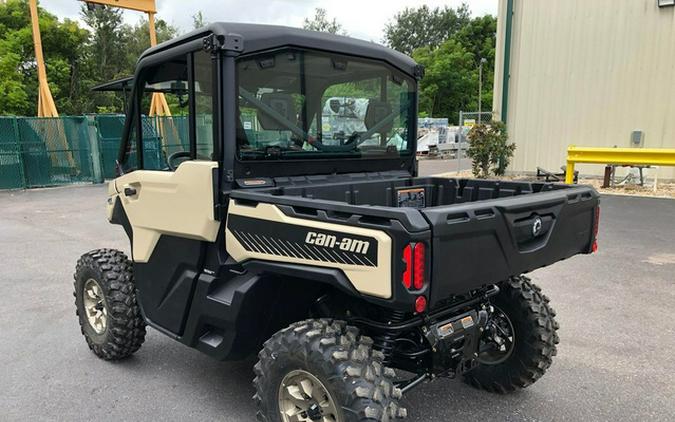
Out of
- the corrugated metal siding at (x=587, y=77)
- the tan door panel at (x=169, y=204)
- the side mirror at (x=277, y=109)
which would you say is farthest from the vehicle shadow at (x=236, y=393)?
the corrugated metal siding at (x=587, y=77)

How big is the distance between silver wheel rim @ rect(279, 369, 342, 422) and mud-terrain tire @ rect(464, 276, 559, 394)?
4.84ft

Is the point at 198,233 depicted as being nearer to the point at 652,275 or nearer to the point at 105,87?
the point at 105,87

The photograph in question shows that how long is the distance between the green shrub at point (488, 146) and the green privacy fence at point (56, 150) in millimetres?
10202

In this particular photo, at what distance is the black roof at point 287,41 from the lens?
9.37ft

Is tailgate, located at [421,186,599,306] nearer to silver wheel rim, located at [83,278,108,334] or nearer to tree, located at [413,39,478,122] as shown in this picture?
silver wheel rim, located at [83,278,108,334]

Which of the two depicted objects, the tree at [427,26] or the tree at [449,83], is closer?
the tree at [449,83]

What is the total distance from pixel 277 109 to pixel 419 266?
1603 millimetres

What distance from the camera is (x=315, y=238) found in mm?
2369

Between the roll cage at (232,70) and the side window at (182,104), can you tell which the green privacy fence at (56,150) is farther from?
the roll cage at (232,70)

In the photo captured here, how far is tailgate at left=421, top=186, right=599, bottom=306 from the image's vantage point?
2148mm

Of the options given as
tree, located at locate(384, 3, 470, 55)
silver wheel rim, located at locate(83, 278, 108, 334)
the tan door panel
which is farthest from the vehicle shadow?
tree, located at locate(384, 3, 470, 55)

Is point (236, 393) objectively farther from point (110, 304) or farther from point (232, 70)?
point (232, 70)

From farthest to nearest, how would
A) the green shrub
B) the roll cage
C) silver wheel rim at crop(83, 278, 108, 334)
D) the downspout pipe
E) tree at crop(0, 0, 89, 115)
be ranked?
1. tree at crop(0, 0, 89, 115)
2. the downspout pipe
3. the green shrub
4. silver wheel rim at crop(83, 278, 108, 334)
5. the roll cage

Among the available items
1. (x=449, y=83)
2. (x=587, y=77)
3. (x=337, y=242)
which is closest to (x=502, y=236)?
(x=337, y=242)
